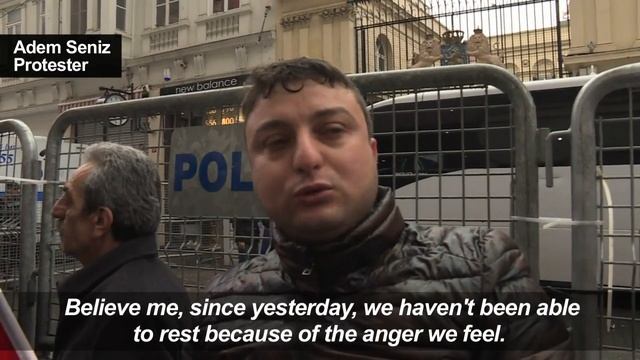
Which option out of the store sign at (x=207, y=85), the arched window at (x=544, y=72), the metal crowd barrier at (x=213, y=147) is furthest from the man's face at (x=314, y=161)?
the store sign at (x=207, y=85)

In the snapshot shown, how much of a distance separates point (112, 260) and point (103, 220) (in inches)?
7.4

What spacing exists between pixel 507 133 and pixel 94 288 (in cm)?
167

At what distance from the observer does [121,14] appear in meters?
16.1

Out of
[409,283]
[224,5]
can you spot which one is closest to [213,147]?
[409,283]

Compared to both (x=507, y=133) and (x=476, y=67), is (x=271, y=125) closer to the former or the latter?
(x=476, y=67)

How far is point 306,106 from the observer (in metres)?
1.43

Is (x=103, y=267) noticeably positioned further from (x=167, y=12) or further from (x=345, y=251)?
(x=167, y=12)

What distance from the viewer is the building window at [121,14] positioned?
1600 cm

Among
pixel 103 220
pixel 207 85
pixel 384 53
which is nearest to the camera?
pixel 103 220

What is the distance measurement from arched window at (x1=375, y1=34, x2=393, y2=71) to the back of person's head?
38.7 ft

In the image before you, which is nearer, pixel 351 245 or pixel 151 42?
pixel 351 245

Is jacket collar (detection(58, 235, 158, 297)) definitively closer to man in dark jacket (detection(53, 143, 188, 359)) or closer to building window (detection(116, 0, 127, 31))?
man in dark jacket (detection(53, 143, 188, 359))

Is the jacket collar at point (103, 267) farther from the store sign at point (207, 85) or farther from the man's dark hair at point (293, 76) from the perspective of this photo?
the store sign at point (207, 85)

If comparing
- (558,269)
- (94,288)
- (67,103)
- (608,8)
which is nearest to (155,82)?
(67,103)
